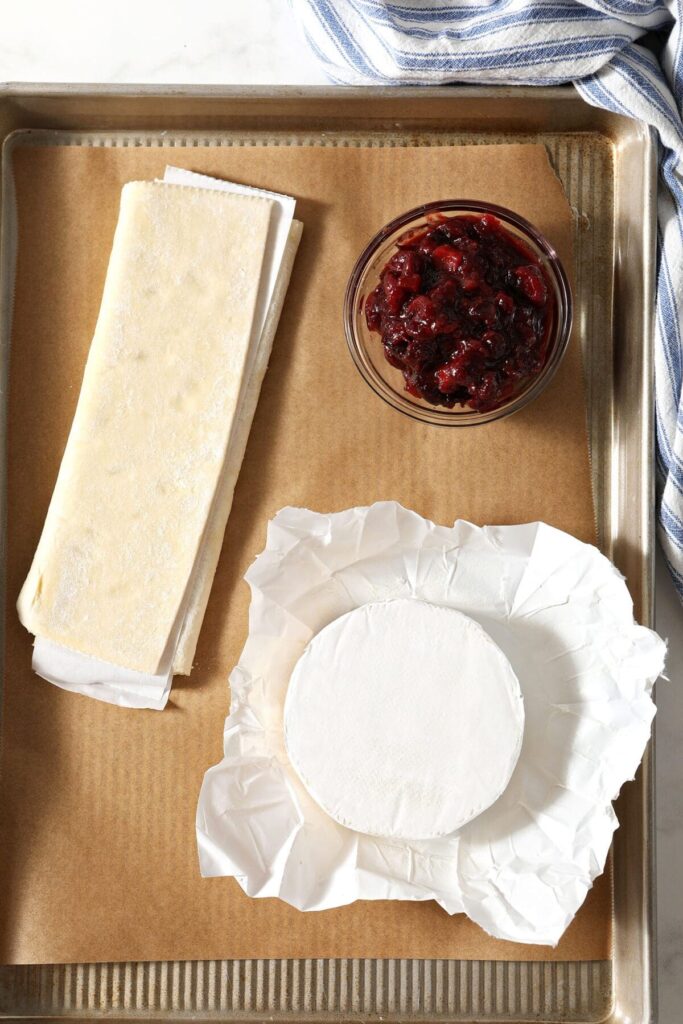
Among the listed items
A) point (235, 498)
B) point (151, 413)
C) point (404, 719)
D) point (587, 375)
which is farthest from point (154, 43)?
point (404, 719)

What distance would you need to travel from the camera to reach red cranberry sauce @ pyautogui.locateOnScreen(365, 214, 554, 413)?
1059 mm

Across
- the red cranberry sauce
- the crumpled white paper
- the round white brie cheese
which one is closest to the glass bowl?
the red cranberry sauce

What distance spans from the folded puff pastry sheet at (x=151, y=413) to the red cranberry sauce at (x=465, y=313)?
0.22 m

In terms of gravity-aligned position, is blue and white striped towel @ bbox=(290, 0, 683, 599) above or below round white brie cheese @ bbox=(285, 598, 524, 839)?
above

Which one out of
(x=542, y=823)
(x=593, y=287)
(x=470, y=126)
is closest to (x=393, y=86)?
(x=470, y=126)

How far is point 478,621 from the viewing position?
1.21 m

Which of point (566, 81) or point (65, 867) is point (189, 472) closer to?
point (65, 867)

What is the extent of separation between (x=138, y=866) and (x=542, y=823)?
514 millimetres

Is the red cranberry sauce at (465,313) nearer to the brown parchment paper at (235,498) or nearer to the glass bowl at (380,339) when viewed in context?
the glass bowl at (380,339)

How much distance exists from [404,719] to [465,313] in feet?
1.63

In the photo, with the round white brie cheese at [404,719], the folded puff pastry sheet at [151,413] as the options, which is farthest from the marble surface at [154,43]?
the round white brie cheese at [404,719]

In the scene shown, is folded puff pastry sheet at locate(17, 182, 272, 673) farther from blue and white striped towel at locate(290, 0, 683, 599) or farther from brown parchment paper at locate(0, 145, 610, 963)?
blue and white striped towel at locate(290, 0, 683, 599)

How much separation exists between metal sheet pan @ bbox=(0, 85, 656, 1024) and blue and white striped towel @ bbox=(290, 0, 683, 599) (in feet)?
0.09

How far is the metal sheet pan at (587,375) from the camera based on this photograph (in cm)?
119
